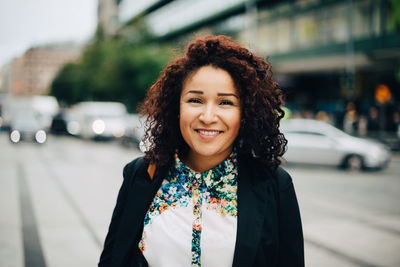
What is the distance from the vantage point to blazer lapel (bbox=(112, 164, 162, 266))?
6.01ft

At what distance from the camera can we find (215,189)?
1868 mm

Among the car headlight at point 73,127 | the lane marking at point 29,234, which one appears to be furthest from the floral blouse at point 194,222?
the car headlight at point 73,127

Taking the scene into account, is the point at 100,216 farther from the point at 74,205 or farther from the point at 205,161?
the point at 205,161

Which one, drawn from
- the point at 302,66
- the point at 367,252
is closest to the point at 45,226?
the point at 367,252

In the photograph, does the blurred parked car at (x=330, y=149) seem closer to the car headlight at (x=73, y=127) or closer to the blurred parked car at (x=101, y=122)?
the blurred parked car at (x=101, y=122)

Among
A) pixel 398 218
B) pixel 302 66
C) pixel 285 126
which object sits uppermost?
pixel 302 66

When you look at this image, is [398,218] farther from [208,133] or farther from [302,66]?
[302,66]

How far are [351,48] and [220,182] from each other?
86.2 feet

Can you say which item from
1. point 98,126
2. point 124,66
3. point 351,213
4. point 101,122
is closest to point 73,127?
point 98,126

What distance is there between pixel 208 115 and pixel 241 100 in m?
0.19

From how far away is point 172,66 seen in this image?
6.55 feet

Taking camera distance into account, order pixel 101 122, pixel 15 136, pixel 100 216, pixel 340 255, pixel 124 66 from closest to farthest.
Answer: pixel 340 255 → pixel 100 216 → pixel 15 136 → pixel 101 122 → pixel 124 66

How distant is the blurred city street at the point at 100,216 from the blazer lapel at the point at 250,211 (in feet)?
11.2

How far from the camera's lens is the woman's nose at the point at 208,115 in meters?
1.80
